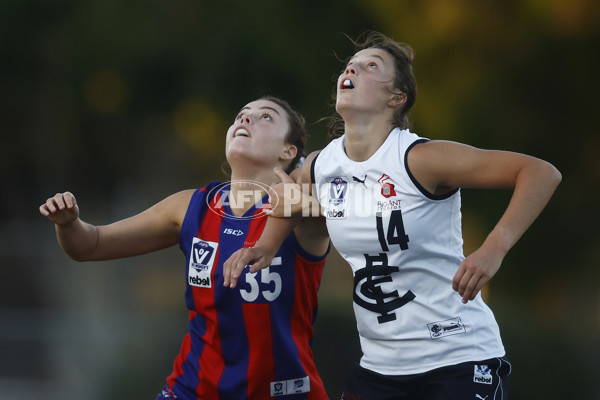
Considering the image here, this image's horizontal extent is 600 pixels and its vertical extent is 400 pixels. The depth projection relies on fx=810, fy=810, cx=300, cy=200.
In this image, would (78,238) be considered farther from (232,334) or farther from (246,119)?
(246,119)

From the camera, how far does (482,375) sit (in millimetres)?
2736

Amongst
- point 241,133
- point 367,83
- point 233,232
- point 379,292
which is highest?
point 367,83

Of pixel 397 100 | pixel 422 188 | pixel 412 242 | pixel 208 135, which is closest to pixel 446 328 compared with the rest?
pixel 412 242

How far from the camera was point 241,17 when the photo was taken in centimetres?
835

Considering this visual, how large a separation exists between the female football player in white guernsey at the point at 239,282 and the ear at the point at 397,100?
Result: 1.96ft

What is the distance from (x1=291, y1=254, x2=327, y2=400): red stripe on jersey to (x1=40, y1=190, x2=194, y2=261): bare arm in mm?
589

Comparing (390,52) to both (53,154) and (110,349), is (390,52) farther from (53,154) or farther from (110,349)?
(53,154)

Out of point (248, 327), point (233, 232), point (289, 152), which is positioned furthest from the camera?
point (289, 152)

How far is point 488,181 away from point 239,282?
111cm

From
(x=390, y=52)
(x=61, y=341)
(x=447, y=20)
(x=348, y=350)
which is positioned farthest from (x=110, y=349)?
(x=390, y=52)

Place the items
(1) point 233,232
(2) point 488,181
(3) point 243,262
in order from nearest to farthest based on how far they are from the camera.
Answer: (2) point 488,181 < (3) point 243,262 < (1) point 233,232

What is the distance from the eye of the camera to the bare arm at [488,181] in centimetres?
251

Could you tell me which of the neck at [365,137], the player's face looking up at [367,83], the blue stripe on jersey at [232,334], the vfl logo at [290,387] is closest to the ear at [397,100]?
the player's face looking up at [367,83]

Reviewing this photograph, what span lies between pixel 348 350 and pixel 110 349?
280 cm
